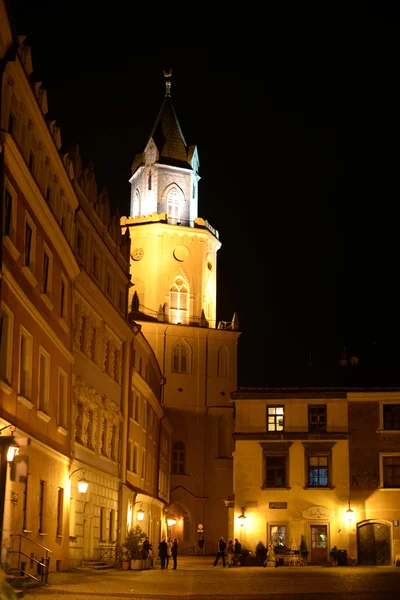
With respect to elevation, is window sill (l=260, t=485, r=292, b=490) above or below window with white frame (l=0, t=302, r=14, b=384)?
below

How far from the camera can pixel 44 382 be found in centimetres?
2994

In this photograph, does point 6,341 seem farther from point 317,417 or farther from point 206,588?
point 317,417

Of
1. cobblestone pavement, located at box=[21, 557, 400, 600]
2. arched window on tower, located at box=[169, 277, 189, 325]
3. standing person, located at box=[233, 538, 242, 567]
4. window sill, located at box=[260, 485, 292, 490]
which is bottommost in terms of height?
cobblestone pavement, located at box=[21, 557, 400, 600]

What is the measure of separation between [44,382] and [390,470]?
29.5m

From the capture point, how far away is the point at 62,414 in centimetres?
3300

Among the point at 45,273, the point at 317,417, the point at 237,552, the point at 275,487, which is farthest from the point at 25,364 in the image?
the point at 317,417

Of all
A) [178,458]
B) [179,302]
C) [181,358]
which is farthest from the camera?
[179,302]

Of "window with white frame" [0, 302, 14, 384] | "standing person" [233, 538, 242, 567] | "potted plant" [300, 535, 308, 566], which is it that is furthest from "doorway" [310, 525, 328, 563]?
"window with white frame" [0, 302, 14, 384]

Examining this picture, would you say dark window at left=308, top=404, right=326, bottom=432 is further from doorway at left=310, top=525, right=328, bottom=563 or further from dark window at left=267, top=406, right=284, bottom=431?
doorway at left=310, top=525, right=328, bottom=563

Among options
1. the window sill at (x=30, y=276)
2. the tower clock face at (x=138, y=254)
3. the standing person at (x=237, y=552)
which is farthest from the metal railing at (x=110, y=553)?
the tower clock face at (x=138, y=254)

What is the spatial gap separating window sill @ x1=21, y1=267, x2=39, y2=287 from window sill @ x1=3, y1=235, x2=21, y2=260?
870 mm

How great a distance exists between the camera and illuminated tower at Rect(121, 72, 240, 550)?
7962cm

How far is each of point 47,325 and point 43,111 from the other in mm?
6594

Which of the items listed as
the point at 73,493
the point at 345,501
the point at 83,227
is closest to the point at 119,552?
the point at 73,493
